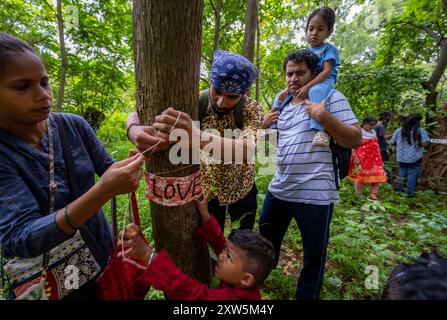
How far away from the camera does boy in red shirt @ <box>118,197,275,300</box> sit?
1.14 meters

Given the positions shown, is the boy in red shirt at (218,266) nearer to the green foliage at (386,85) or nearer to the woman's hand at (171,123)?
the woman's hand at (171,123)

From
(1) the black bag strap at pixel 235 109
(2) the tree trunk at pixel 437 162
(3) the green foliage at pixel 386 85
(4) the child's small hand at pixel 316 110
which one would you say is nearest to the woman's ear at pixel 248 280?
(1) the black bag strap at pixel 235 109

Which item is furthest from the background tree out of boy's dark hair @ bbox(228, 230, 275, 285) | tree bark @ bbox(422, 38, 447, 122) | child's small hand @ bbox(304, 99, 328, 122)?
boy's dark hair @ bbox(228, 230, 275, 285)

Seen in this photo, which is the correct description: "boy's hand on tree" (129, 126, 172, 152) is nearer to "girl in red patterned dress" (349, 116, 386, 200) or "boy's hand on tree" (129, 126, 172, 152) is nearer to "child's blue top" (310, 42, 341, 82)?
"child's blue top" (310, 42, 341, 82)

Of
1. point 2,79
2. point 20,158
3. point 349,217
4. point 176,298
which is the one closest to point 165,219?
point 176,298

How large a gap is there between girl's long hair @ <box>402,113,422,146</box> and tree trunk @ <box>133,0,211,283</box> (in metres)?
6.50

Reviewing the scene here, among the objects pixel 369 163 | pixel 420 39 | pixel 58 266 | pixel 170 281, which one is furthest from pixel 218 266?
pixel 420 39

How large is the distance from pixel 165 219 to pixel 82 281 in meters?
0.47

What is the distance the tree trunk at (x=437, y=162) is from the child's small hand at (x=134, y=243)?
7697mm

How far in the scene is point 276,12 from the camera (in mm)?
6926

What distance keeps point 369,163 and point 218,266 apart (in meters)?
5.14

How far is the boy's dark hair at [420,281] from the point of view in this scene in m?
0.92

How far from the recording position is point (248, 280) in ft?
4.30
